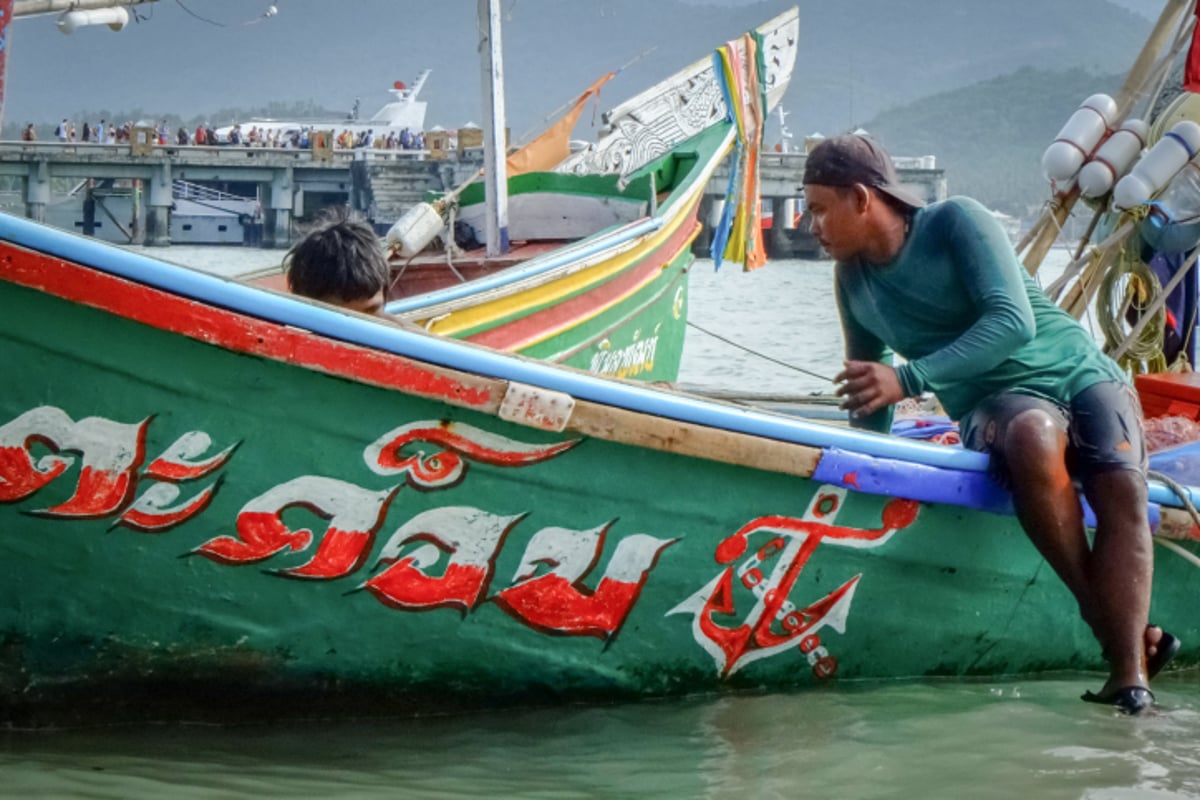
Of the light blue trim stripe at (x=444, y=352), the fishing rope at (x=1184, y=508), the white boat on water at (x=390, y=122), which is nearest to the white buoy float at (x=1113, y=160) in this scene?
the fishing rope at (x=1184, y=508)

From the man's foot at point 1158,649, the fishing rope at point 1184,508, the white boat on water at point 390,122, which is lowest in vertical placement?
the man's foot at point 1158,649

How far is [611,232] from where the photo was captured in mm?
9430

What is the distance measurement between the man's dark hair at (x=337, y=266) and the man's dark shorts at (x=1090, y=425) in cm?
167

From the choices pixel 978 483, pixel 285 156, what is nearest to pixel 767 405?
pixel 978 483

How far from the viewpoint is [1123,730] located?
3.81m

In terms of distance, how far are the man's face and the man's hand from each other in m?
0.34

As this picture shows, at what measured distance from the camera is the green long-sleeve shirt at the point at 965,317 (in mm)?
3658

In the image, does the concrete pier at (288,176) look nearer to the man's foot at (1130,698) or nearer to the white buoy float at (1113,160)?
the white buoy float at (1113,160)

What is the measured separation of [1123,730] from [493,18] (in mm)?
7175

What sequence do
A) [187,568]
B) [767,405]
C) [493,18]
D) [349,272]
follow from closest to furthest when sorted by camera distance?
[187,568]
[349,272]
[767,405]
[493,18]

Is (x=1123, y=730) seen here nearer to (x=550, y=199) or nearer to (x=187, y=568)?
(x=187, y=568)

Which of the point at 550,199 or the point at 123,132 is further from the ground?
the point at 123,132

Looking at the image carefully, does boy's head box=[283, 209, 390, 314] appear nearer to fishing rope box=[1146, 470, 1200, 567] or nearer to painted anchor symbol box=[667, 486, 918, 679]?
painted anchor symbol box=[667, 486, 918, 679]

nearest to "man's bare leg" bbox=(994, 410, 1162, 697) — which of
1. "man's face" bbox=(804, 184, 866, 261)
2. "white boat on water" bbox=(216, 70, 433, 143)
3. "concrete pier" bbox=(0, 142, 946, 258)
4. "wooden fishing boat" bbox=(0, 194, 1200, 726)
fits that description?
"wooden fishing boat" bbox=(0, 194, 1200, 726)
